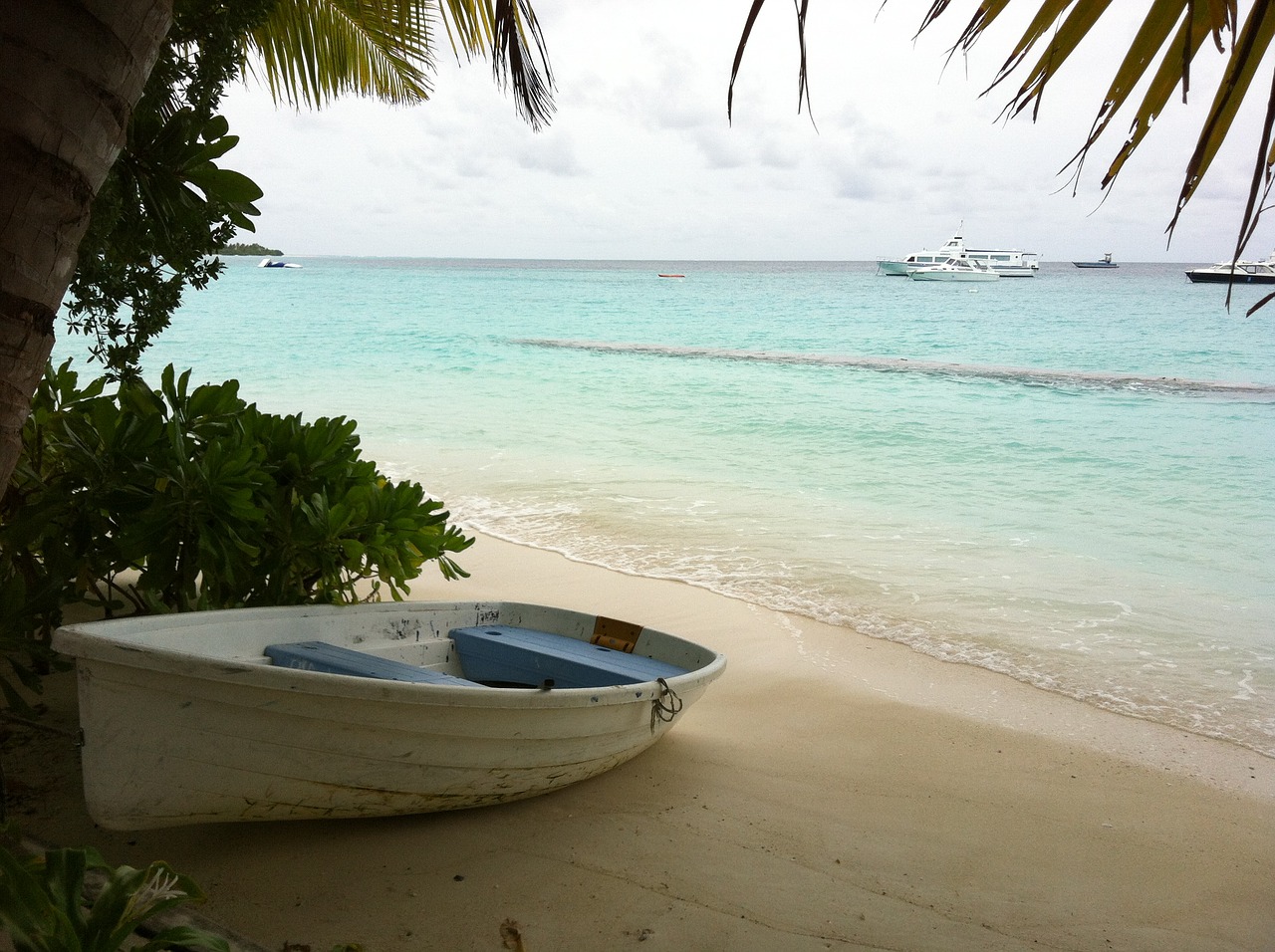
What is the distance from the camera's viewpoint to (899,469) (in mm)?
10492

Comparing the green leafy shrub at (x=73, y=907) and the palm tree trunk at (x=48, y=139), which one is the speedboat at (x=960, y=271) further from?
the palm tree trunk at (x=48, y=139)

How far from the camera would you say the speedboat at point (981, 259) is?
56375 mm

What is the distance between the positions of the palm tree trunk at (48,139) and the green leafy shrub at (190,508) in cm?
181

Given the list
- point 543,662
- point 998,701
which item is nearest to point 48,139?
point 543,662

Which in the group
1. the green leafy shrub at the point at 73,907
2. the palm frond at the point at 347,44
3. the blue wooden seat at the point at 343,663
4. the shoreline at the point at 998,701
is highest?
the palm frond at the point at 347,44

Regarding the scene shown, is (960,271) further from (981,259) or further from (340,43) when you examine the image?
(340,43)

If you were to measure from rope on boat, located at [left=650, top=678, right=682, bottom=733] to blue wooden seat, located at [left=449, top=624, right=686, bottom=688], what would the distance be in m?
0.17

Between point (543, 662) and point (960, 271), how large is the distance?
2223 inches

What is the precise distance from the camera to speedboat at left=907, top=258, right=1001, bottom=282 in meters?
55.3

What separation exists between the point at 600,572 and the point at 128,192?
14.2 feet

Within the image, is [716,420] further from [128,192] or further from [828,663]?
[128,192]

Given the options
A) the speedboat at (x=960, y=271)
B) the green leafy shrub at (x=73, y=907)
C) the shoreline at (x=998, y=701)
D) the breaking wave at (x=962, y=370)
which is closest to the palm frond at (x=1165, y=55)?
the green leafy shrub at (x=73, y=907)

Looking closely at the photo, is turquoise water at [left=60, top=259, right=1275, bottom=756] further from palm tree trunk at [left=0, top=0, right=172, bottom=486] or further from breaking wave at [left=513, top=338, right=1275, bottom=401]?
palm tree trunk at [left=0, top=0, right=172, bottom=486]

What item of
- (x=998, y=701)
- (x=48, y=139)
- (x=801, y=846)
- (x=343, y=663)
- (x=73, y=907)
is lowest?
(x=801, y=846)
